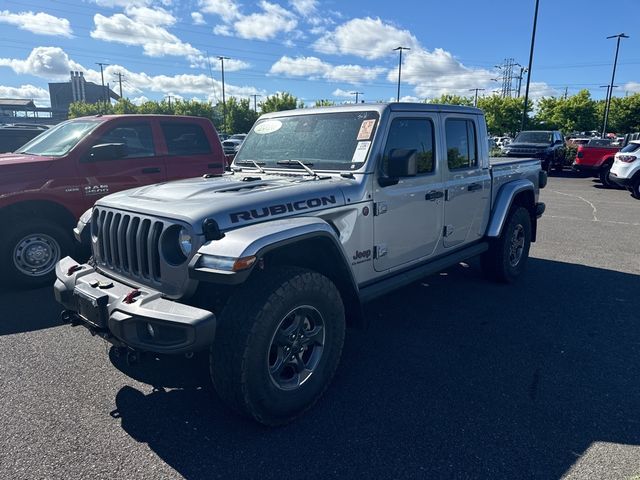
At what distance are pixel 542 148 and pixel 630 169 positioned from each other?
5.71 metres

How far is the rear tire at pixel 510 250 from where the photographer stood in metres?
5.40

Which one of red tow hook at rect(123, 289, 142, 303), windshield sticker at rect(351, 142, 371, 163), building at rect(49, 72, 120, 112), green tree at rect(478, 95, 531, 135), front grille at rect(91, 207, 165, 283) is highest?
building at rect(49, 72, 120, 112)

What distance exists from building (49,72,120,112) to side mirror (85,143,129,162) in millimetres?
106823

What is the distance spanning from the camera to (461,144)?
15.2 feet

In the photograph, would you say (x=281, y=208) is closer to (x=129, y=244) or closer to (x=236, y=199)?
(x=236, y=199)

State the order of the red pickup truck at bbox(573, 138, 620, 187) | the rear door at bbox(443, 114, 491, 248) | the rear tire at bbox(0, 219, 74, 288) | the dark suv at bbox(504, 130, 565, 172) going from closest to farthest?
the rear door at bbox(443, 114, 491, 248) → the rear tire at bbox(0, 219, 74, 288) → the red pickup truck at bbox(573, 138, 620, 187) → the dark suv at bbox(504, 130, 565, 172)

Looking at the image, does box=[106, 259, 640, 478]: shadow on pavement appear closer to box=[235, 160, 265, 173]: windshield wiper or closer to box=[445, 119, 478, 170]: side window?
box=[445, 119, 478, 170]: side window

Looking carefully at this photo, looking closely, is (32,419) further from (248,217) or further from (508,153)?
(508,153)

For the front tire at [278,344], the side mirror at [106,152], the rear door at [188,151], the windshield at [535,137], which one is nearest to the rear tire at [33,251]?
the side mirror at [106,152]

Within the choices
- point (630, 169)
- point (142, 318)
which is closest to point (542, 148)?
point (630, 169)

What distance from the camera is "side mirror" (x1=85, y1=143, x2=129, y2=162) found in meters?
5.48

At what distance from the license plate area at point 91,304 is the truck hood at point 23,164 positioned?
305 centimetres

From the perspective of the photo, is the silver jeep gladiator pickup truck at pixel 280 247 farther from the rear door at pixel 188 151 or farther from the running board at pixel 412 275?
the rear door at pixel 188 151

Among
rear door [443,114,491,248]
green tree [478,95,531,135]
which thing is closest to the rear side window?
rear door [443,114,491,248]
